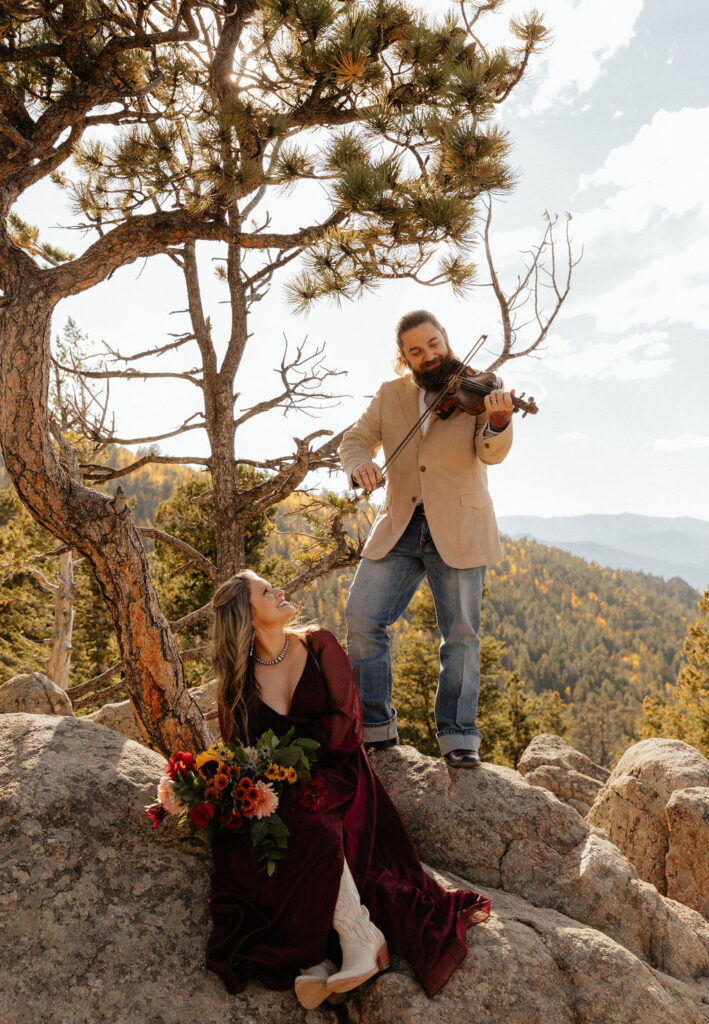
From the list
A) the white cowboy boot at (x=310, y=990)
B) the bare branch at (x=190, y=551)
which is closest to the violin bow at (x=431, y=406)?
the white cowboy boot at (x=310, y=990)

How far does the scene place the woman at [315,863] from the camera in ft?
8.19

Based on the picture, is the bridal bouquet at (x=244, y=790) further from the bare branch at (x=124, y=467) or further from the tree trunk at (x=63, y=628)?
the tree trunk at (x=63, y=628)

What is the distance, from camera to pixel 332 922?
254 cm

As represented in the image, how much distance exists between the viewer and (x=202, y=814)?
104 inches

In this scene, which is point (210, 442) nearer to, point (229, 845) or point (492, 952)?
point (229, 845)

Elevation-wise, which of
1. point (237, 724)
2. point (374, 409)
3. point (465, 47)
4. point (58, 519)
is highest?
point (465, 47)

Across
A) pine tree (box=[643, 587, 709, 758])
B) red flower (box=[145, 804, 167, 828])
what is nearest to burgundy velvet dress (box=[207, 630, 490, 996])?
red flower (box=[145, 804, 167, 828])

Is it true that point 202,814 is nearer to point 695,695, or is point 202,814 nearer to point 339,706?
point 339,706

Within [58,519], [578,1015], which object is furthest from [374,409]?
[578,1015]

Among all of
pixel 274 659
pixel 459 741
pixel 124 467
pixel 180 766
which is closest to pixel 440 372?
pixel 274 659

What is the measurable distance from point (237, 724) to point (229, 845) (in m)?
0.55

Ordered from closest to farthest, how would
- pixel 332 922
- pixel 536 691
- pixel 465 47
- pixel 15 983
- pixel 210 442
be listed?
pixel 15 983
pixel 332 922
pixel 465 47
pixel 210 442
pixel 536 691

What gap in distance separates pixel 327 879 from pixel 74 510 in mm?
2629

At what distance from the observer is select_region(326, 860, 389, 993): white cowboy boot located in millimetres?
2445
